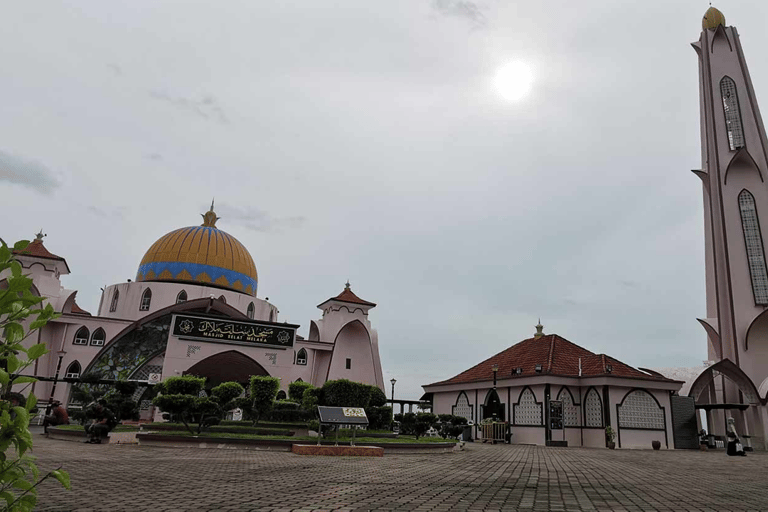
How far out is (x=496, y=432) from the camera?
2592cm

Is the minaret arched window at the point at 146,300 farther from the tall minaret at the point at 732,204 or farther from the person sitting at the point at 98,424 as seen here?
the tall minaret at the point at 732,204

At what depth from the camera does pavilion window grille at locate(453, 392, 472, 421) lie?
30.2 m

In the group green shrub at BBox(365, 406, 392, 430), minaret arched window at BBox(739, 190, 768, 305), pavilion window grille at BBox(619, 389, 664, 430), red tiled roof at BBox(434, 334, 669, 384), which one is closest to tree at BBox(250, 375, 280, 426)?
green shrub at BBox(365, 406, 392, 430)

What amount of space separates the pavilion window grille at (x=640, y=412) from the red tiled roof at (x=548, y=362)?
1.03 meters

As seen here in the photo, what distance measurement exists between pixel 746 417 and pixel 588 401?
9634mm

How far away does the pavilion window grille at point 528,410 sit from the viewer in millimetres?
25531

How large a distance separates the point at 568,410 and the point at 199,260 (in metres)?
25.7

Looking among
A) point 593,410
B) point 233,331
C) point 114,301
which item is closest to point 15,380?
point 593,410

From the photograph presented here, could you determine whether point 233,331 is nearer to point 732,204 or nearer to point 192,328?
point 192,328

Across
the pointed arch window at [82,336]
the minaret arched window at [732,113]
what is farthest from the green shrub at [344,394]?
the minaret arched window at [732,113]

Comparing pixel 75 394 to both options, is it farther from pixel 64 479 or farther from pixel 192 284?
pixel 64 479

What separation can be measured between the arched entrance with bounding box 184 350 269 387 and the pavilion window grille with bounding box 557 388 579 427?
16.1m

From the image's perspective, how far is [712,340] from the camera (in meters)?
32.5

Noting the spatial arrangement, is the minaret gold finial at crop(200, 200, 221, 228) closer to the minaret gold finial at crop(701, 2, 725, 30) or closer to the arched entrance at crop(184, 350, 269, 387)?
the arched entrance at crop(184, 350, 269, 387)
